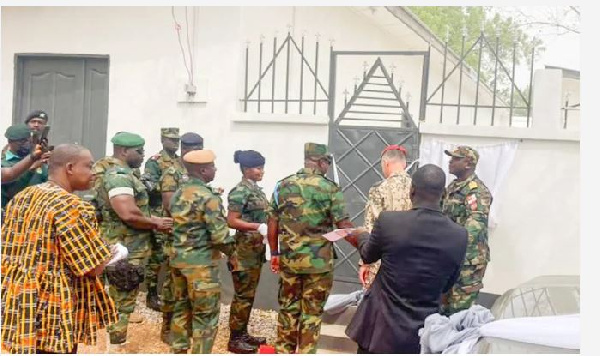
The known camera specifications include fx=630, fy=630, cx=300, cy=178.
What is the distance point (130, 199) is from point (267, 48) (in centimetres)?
364

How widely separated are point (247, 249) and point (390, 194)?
4.65 ft

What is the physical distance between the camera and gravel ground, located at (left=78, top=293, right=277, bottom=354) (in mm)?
5797

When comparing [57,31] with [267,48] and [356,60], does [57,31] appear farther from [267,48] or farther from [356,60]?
[356,60]

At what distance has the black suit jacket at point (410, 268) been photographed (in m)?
3.59

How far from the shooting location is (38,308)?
3.31m

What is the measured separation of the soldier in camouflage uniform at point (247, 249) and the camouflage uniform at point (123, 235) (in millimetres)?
837

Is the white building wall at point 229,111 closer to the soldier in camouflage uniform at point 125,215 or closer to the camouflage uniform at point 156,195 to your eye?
the camouflage uniform at point 156,195

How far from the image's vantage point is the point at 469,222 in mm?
5559

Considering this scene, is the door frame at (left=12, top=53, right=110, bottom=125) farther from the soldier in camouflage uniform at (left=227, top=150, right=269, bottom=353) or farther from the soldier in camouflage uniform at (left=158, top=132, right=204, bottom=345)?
the soldier in camouflage uniform at (left=227, top=150, right=269, bottom=353)

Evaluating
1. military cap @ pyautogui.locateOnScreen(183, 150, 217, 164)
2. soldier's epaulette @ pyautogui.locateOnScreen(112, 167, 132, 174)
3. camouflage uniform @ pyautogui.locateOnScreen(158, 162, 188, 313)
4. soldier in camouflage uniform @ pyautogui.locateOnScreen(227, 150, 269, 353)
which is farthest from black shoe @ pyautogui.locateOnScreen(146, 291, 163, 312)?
military cap @ pyautogui.locateOnScreen(183, 150, 217, 164)

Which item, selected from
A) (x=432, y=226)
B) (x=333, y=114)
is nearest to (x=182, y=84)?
(x=333, y=114)

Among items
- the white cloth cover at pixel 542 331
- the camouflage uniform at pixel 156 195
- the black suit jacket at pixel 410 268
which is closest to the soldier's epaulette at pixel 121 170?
the camouflage uniform at pixel 156 195

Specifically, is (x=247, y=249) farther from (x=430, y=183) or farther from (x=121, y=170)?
(x=430, y=183)

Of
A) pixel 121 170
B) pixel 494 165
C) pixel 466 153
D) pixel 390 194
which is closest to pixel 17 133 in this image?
pixel 121 170
